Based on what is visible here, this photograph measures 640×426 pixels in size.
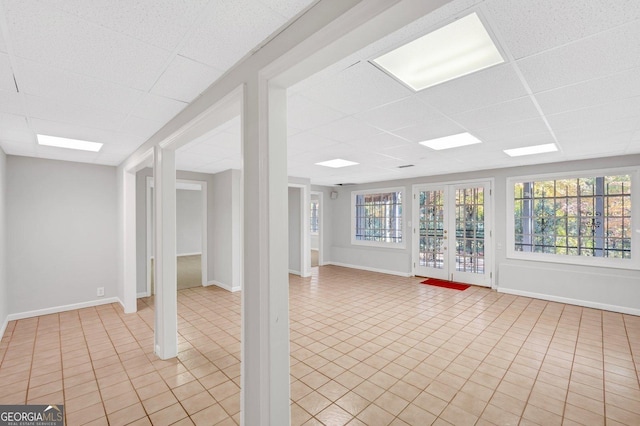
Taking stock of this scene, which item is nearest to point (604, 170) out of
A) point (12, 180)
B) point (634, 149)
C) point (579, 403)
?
point (634, 149)

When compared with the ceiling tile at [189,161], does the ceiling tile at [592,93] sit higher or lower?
higher

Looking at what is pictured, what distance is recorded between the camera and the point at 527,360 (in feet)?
9.66

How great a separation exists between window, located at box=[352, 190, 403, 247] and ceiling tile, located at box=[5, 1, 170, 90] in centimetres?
651

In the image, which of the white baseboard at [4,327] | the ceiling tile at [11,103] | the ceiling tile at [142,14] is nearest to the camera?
the ceiling tile at [142,14]

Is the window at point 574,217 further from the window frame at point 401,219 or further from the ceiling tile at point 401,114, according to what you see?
the ceiling tile at point 401,114

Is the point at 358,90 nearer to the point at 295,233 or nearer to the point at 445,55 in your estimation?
the point at 445,55

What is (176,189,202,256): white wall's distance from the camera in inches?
438

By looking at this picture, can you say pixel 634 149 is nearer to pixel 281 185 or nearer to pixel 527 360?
pixel 527 360

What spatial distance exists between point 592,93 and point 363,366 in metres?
2.98

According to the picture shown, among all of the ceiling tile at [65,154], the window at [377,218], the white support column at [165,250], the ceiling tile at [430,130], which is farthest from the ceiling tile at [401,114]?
the window at [377,218]

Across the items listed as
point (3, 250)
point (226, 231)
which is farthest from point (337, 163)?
point (3, 250)

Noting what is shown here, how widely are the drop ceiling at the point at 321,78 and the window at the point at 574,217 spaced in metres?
1.32

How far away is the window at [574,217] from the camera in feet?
14.9

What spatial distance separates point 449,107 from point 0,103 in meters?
3.58
